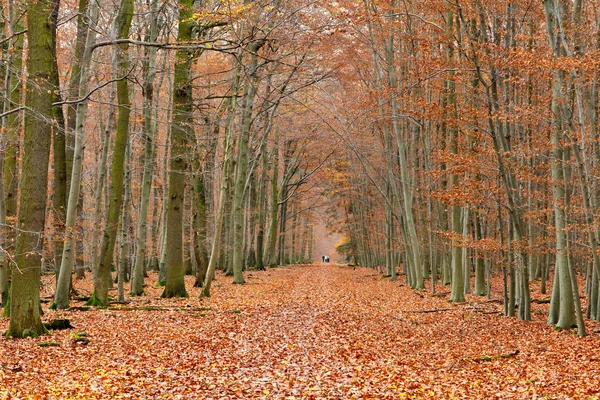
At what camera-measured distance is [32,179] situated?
8719 mm

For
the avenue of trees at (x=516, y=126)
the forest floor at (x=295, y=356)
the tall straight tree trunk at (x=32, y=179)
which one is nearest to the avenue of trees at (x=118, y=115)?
the tall straight tree trunk at (x=32, y=179)

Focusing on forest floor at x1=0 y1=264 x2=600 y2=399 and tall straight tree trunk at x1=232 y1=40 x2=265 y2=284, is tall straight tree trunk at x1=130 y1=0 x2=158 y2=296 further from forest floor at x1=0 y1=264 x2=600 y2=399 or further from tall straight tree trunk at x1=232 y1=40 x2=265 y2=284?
tall straight tree trunk at x1=232 y1=40 x2=265 y2=284

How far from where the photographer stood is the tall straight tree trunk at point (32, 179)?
8672 millimetres

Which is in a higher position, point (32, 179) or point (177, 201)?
point (177, 201)

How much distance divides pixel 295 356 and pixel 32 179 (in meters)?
5.20

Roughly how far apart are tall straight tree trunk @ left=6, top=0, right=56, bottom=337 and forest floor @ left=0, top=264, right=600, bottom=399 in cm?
62

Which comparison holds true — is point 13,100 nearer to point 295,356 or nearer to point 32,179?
point 32,179

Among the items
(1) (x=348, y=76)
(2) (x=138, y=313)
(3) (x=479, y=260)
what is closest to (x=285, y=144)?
(1) (x=348, y=76)

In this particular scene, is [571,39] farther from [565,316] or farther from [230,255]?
[230,255]

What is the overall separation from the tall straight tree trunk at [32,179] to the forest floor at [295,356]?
0.62 m

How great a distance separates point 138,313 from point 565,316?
9.58 metres

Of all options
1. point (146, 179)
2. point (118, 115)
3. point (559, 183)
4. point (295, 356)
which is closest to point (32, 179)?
point (118, 115)

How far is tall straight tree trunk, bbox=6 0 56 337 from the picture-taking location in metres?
8.67

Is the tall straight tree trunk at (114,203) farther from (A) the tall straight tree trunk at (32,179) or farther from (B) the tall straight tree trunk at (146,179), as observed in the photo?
(A) the tall straight tree trunk at (32,179)
